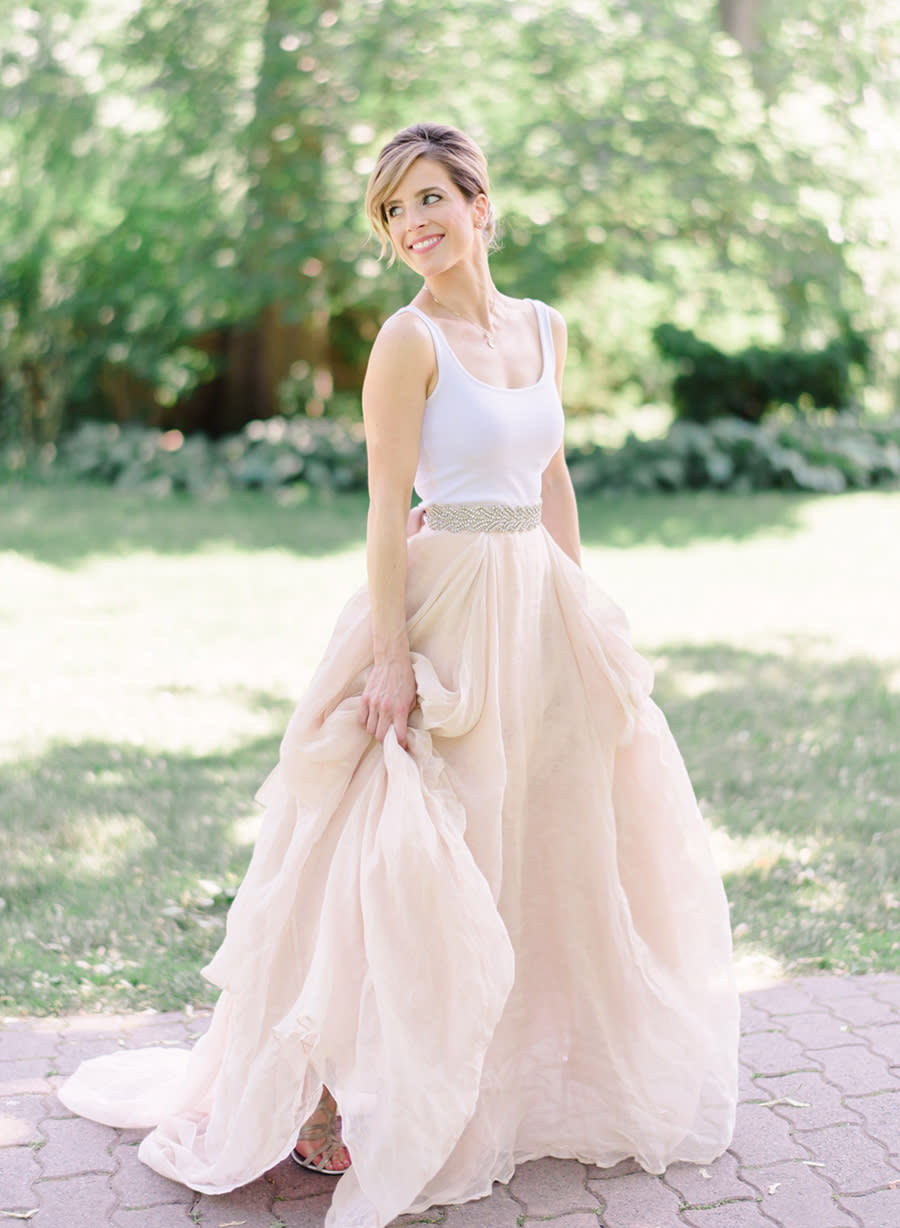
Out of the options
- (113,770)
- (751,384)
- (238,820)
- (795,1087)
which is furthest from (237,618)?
(751,384)

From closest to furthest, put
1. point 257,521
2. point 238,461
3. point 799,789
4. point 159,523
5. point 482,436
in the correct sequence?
point 482,436 < point 799,789 < point 159,523 < point 257,521 < point 238,461

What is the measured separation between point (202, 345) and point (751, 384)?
670cm

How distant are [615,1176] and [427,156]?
213 cm

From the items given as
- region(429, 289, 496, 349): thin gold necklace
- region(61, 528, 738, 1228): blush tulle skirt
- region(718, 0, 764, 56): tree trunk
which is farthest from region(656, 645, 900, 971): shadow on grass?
region(718, 0, 764, 56): tree trunk

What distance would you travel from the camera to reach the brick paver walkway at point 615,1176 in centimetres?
267

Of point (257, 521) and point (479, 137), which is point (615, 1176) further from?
point (479, 137)

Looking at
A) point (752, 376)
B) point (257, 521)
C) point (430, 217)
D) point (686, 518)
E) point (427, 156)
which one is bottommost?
point (257, 521)

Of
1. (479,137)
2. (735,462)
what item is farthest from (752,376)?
(479,137)

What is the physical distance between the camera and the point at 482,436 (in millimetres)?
2666

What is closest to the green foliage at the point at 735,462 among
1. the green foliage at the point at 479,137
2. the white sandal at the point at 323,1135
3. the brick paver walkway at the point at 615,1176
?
the green foliage at the point at 479,137

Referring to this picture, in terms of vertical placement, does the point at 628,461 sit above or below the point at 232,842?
above

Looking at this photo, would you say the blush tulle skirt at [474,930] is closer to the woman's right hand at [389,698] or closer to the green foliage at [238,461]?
the woman's right hand at [389,698]

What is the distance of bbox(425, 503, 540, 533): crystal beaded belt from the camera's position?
2.76m

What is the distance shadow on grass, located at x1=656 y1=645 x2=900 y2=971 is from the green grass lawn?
1 centimetres
